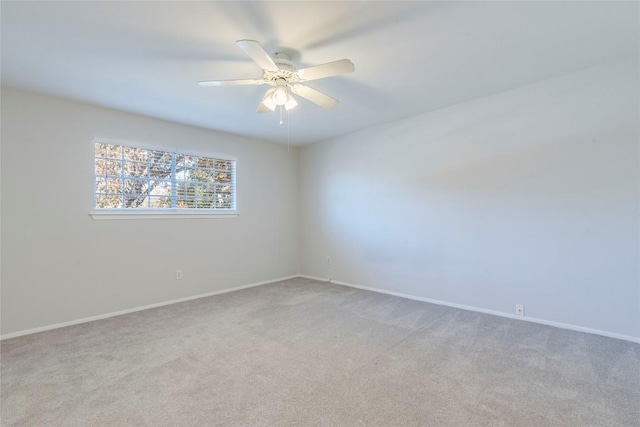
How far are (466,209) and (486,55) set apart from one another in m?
1.69

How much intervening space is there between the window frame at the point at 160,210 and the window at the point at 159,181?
0.02 metres

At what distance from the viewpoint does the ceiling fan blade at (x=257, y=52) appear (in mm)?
1745

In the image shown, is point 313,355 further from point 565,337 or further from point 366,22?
point 366,22

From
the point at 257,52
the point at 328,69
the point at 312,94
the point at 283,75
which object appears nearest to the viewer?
the point at 257,52

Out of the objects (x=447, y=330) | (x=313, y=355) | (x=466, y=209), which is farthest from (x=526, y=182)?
(x=313, y=355)

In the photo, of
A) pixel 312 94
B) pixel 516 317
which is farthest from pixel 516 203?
pixel 312 94

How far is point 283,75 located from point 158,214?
262 cm

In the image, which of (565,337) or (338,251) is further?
(338,251)

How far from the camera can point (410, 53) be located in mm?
2449

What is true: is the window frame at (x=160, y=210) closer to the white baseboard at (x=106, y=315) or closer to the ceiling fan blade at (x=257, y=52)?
the white baseboard at (x=106, y=315)

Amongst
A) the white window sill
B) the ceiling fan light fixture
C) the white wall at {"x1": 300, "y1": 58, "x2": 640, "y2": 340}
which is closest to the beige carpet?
the white wall at {"x1": 300, "y1": 58, "x2": 640, "y2": 340}

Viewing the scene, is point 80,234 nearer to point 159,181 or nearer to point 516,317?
point 159,181

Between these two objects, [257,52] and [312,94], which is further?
[312,94]

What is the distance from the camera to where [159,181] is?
13.0ft
